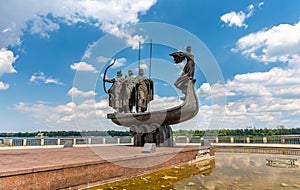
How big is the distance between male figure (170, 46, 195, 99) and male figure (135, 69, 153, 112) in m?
2.24

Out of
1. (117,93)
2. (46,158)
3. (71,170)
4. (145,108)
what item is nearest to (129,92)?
(117,93)

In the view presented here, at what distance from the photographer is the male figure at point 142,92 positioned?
1307cm

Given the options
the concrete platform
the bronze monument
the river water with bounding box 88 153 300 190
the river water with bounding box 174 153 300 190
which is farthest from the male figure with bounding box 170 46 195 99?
the river water with bounding box 174 153 300 190

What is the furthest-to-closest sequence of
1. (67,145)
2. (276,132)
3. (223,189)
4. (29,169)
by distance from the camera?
(276,132)
(67,145)
(223,189)
(29,169)

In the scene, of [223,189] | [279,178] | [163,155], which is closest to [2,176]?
[223,189]

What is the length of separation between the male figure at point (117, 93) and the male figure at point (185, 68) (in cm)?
338

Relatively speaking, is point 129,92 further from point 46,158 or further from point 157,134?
point 46,158

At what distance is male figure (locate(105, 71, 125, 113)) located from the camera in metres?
13.4

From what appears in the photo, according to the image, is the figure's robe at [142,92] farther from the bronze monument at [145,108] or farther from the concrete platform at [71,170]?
the concrete platform at [71,170]

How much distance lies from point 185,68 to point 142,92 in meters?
2.84

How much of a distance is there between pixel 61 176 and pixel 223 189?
3568 mm

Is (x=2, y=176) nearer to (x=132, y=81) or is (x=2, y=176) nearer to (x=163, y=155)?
(x=163, y=155)

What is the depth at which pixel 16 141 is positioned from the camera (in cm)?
1623

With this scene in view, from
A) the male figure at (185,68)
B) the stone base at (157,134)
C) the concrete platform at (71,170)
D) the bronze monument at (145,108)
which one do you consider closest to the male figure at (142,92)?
the bronze monument at (145,108)
